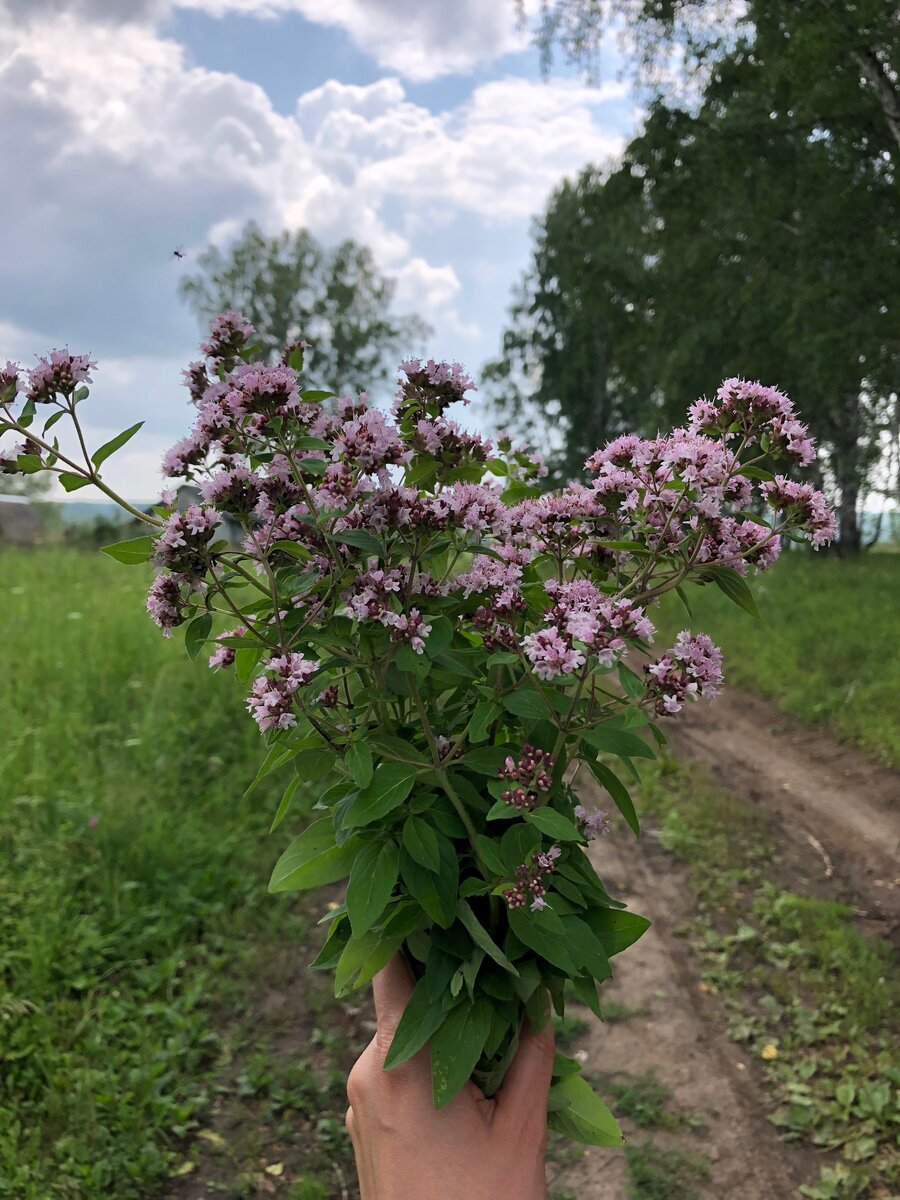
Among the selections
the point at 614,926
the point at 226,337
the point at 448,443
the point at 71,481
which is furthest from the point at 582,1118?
the point at 226,337

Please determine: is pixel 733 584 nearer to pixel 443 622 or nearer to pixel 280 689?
pixel 443 622

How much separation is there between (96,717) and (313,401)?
195 inches

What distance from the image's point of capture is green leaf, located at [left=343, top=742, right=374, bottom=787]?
4.48ft

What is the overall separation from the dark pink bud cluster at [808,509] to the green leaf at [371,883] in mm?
934

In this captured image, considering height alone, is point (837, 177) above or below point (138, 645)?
above

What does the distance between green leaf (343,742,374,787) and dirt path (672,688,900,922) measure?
15.4 feet

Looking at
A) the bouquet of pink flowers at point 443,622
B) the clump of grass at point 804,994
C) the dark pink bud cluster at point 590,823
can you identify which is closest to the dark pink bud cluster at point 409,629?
the bouquet of pink flowers at point 443,622

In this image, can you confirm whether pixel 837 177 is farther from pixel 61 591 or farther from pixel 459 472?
pixel 459 472

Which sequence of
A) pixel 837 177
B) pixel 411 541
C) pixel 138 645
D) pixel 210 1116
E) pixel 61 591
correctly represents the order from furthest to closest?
pixel 837 177 < pixel 61 591 < pixel 138 645 < pixel 210 1116 < pixel 411 541

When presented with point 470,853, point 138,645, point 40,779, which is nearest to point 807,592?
point 138,645

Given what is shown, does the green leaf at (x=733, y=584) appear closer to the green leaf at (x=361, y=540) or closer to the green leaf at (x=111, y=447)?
the green leaf at (x=361, y=540)

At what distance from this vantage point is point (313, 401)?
5.22 ft

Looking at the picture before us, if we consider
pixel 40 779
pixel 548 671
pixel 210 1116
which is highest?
pixel 548 671

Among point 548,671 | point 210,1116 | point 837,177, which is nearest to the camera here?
point 548,671
